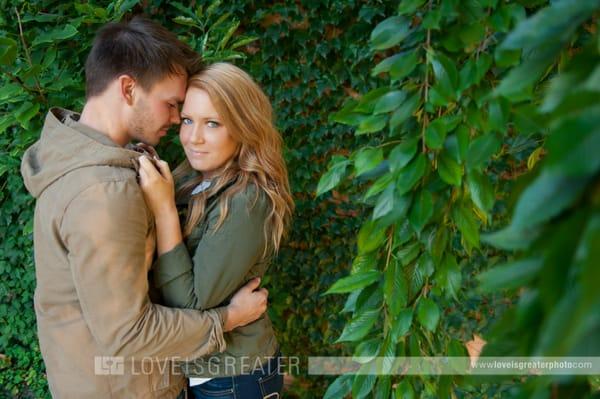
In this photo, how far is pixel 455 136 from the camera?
94 cm

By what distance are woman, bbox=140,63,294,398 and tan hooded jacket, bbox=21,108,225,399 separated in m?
0.07

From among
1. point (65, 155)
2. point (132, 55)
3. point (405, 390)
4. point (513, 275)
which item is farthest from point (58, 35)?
point (513, 275)

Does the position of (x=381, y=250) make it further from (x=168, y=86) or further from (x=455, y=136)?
(x=168, y=86)

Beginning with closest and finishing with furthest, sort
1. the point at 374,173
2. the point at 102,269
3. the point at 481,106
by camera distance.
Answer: the point at 481,106
the point at 374,173
the point at 102,269

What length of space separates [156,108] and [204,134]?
17 centimetres

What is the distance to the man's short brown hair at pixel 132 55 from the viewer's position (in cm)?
157

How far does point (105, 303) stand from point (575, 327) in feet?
3.97

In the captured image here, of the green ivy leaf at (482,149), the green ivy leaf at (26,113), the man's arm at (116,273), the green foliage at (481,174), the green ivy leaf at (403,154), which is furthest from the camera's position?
the green ivy leaf at (26,113)

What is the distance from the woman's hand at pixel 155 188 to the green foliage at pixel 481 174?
2.06 ft

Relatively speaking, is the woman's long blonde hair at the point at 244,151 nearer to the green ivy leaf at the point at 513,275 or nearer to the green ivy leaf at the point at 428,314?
the green ivy leaf at the point at 428,314

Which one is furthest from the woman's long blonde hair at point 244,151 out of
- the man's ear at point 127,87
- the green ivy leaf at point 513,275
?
the green ivy leaf at point 513,275

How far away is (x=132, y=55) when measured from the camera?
157 cm

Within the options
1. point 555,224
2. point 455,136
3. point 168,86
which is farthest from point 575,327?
point 168,86

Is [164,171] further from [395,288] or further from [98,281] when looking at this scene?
[395,288]
